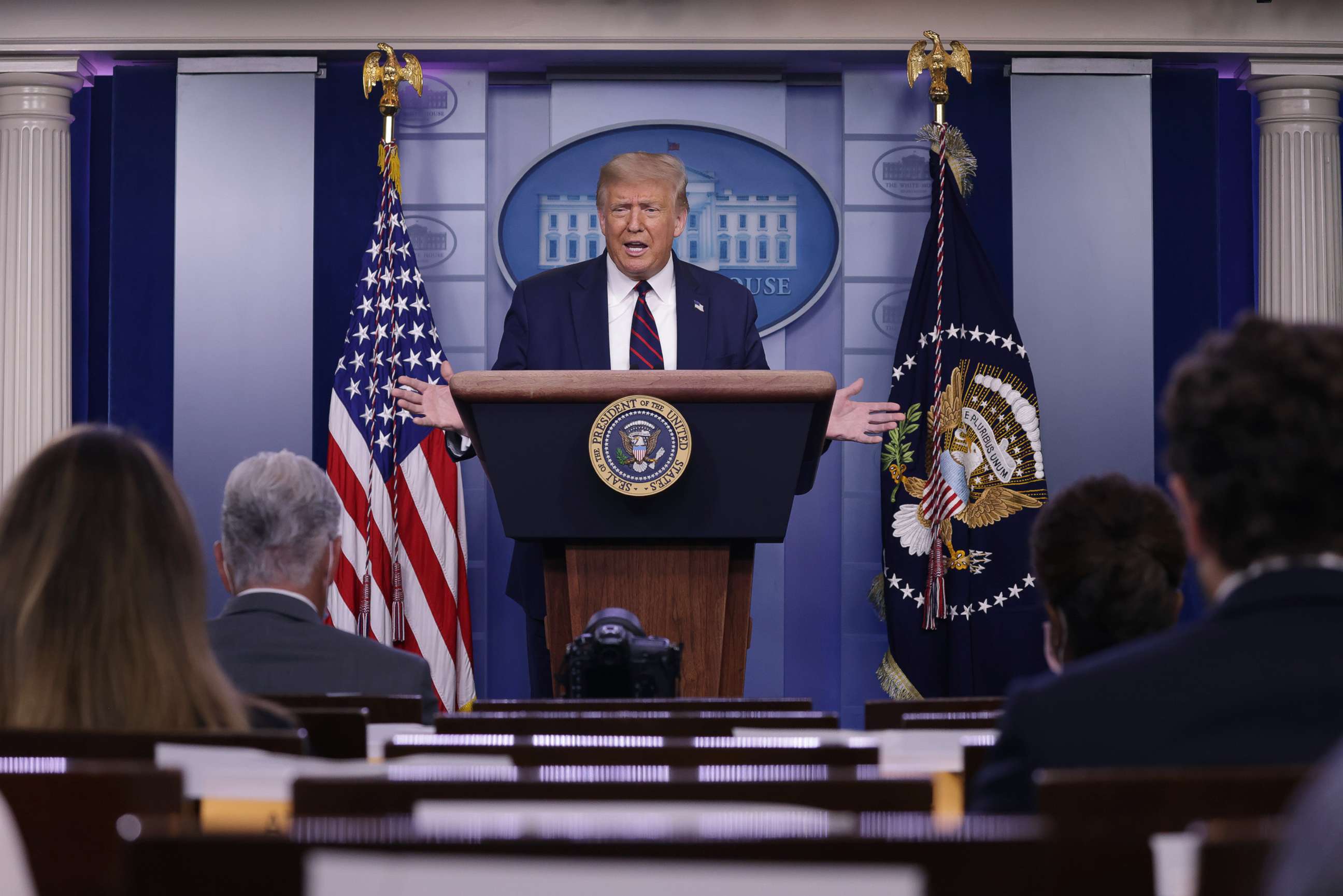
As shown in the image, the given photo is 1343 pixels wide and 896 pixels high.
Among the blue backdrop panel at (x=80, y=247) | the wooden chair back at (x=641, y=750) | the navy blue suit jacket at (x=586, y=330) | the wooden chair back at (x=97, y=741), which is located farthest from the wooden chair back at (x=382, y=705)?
the blue backdrop panel at (x=80, y=247)

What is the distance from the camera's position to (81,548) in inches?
61.0

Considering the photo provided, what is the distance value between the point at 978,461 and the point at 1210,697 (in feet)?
14.0

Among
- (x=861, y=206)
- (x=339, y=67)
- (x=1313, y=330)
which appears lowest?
(x=1313, y=330)

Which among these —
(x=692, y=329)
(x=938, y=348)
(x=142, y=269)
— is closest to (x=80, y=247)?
(x=142, y=269)

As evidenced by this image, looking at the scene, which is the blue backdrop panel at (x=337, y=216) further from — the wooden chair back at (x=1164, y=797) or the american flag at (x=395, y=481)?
the wooden chair back at (x=1164, y=797)

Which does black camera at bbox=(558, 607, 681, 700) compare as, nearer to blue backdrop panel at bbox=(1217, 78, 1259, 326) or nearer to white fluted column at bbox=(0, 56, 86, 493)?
white fluted column at bbox=(0, 56, 86, 493)

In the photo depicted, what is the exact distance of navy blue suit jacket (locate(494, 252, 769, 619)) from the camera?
4254 mm

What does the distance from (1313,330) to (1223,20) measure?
5186 millimetres

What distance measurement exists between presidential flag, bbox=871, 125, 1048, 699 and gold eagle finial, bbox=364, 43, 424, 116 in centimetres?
214

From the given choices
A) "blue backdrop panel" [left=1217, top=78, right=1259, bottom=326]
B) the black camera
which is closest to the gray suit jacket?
the black camera

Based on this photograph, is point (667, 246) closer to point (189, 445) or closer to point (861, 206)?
point (861, 206)

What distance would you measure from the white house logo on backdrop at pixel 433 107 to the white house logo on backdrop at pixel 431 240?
42cm

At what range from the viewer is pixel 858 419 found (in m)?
3.50

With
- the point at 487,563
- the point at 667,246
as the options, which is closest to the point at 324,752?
the point at 667,246
